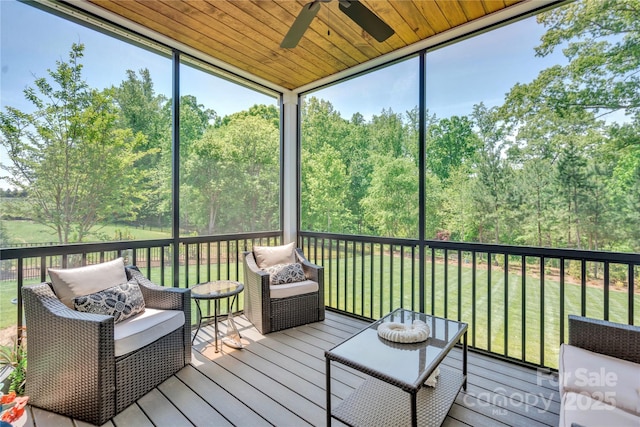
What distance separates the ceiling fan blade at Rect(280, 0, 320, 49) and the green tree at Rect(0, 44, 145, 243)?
187 centimetres

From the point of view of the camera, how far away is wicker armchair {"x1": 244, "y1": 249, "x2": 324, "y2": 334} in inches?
123

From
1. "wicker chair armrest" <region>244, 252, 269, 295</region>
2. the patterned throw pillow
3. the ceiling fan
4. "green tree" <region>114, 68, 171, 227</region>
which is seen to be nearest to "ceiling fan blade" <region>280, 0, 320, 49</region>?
the ceiling fan

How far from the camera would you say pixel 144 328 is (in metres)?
2.10

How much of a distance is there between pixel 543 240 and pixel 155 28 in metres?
Result: 4.25

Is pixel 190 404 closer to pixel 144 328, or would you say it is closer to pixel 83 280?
pixel 144 328

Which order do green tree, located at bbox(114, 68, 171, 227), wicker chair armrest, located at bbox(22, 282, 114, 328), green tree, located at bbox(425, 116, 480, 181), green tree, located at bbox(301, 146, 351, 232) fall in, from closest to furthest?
wicker chair armrest, located at bbox(22, 282, 114, 328)
green tree, located at bbox(114, 68, 171, 227)
green tree, located at bbox(425, 116, 480, 181)
green tree, located at bbox(301, 146, 351, 232)

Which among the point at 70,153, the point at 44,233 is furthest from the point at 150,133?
the point at 44,233

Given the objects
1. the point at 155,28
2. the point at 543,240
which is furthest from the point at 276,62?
the point at 543,240

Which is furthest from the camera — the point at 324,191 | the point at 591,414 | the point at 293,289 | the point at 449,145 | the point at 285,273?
the point at 324,191

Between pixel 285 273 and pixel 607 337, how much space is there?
8.96 ft

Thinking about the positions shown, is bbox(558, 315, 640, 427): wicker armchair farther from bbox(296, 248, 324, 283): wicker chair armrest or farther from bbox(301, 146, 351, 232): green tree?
bbox(301, 146, 351, 232): green tree

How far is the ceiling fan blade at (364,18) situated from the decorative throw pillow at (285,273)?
8.26 feet

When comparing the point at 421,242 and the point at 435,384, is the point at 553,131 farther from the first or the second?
the point at 435,384

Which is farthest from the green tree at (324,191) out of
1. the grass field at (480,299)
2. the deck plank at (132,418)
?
the deck plank at (132,418)
